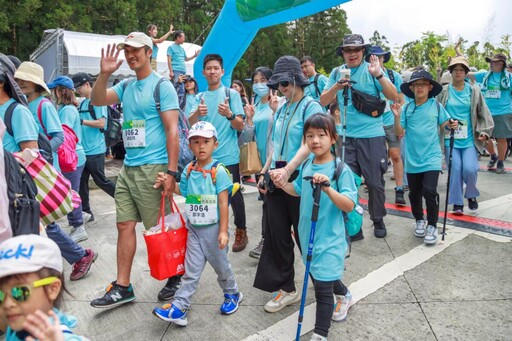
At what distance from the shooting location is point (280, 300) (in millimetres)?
3158

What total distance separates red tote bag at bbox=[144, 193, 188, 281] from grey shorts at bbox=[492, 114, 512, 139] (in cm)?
703

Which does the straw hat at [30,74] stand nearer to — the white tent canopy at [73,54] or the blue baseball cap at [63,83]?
the blue baseball cap at [63,83]

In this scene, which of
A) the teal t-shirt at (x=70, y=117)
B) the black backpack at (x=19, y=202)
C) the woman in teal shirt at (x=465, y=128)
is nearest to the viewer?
the black backpack at (x=19, y=202)

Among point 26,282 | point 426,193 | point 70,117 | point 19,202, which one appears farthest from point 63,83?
point 426,193

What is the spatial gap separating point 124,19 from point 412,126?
21.1m

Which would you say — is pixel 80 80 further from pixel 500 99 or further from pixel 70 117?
pixel 500 99

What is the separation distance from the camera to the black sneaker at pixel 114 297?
10.1 ft

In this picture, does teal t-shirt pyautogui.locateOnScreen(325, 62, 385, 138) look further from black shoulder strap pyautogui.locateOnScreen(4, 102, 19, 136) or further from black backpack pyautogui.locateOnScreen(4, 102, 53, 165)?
black shoulder strap pyautogui.locateOnScreen(4, 102, 19, 136)

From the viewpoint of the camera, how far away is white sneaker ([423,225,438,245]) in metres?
4.25

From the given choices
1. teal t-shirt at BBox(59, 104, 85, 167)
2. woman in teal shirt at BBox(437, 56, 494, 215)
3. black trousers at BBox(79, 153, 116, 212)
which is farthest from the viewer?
black trousers at BBox(79, 153, 116, 212)

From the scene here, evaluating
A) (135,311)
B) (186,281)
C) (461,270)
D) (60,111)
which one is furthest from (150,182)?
(461,270)

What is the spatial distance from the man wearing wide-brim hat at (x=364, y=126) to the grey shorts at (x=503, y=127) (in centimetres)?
460

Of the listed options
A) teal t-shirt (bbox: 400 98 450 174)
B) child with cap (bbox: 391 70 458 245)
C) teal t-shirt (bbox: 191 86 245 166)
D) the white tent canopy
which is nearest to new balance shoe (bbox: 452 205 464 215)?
child with cap (bbox: 391 70 458 245)

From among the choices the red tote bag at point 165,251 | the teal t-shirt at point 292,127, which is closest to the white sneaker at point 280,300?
the red tote bag at point 165,251
